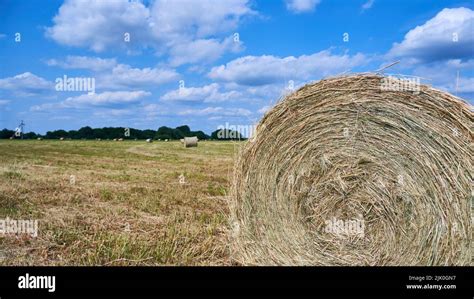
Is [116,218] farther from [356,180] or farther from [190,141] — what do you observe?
[190,141]

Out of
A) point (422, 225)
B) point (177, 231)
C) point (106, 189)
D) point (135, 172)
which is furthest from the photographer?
point (135, 172)

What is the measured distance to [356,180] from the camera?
488 cm

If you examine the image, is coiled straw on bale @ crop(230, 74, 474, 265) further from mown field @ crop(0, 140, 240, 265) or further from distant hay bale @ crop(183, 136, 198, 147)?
distant hay bale @ crop(183, 136, 198, 147)

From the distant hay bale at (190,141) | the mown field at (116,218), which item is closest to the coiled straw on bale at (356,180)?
the mown field at (116,218)

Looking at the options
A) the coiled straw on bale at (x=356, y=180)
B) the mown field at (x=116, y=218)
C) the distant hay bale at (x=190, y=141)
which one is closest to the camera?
the coiled straw on bale at (x=356, y=180)

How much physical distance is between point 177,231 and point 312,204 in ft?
5.90

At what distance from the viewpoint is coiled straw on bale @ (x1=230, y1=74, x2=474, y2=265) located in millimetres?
4523

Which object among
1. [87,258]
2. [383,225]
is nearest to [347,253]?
[383,225]

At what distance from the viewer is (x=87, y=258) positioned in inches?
187

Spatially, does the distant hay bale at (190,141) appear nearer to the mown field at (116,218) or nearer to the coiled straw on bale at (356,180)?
the mown field at (116,218)

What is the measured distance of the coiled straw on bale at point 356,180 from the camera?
452 cm

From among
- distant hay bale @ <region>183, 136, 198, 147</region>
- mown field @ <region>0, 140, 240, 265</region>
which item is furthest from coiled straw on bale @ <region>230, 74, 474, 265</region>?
distant hay bale @ <region>183, 136, 198, 147</region>

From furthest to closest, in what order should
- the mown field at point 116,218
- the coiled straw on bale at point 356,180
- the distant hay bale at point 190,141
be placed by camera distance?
the distant hay bale at point 190,141
the mown field at point 116,218
the coiled straw on bale at point 356,180
